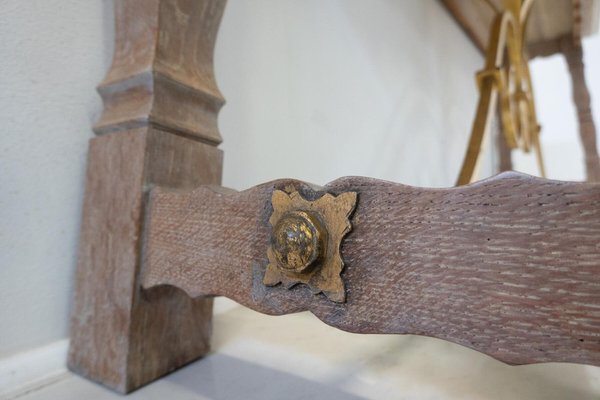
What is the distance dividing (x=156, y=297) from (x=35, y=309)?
14cm

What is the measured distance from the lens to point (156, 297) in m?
0.40

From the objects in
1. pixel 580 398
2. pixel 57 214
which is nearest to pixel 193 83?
pixel 57 214

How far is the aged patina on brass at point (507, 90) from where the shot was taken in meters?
0.85

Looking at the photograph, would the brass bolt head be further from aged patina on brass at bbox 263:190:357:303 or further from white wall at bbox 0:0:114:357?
white wall at bbox 0:0:114:357

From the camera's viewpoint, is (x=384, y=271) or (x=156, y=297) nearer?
(x=384, y=271)

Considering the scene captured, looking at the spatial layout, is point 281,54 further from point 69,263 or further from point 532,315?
point 532,315

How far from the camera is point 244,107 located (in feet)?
2.29

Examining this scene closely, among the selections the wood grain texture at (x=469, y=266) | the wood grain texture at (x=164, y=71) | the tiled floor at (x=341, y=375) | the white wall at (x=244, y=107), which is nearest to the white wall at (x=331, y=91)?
the white wall at (x=244, y=107)

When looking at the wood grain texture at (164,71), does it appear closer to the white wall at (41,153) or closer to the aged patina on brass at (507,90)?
the white wall at (41,153)

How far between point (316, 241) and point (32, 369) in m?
0.35

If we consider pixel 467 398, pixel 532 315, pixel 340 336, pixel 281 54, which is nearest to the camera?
pixel 532 315

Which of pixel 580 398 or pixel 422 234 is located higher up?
pixel 422 234

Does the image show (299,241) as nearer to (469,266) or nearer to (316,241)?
(316,241)

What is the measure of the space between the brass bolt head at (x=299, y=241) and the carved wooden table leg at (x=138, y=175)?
0.60ft
